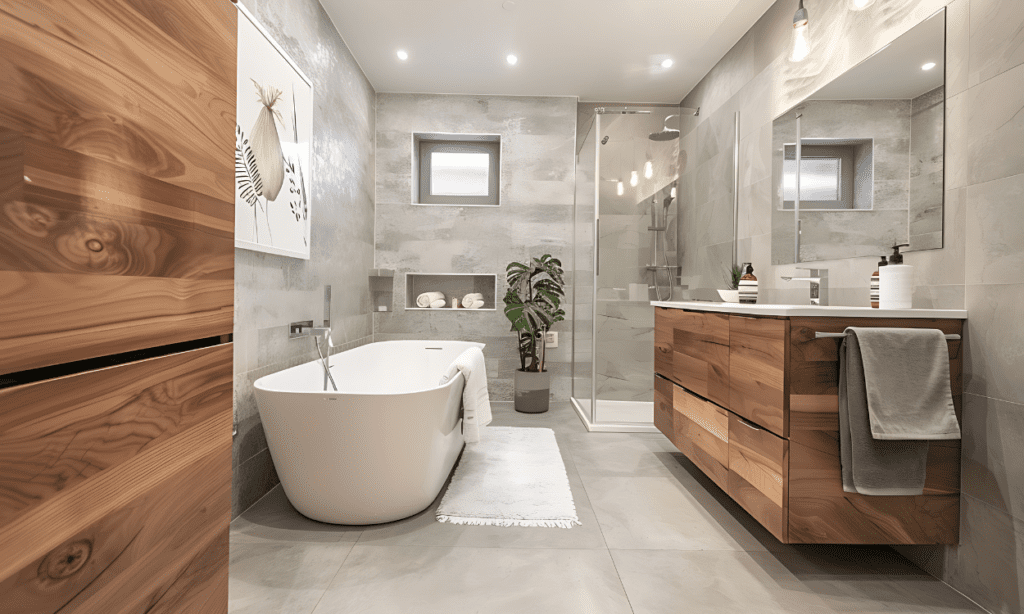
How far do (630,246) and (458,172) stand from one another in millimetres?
1847

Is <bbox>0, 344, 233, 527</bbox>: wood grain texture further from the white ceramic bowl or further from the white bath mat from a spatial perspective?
the white ceramic bowl

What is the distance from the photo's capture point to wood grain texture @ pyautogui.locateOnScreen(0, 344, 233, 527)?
0.35 metres

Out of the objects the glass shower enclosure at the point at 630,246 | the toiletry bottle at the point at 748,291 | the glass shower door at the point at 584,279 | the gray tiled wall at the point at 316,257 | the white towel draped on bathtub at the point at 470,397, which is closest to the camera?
the gray tiled wall at the point at 316,257

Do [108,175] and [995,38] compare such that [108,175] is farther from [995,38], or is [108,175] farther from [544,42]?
[544,42]

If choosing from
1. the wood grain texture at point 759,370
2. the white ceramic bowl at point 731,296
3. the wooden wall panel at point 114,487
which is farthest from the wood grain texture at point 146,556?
the white ceramic bowl at point 731,296

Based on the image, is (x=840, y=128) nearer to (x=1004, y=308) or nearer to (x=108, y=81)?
(x=1004, y=308)

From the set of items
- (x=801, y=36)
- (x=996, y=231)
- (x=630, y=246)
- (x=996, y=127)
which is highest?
(x=801, y=36)

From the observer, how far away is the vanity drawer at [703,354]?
1995mm

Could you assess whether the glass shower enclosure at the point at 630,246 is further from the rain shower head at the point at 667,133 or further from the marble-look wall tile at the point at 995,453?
the marble-look wall tile at the point at 995,453

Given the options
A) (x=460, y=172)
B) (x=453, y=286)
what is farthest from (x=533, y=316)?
(x=460, y=172)

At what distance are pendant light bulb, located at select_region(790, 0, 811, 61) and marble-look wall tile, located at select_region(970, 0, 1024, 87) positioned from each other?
0.78 meters

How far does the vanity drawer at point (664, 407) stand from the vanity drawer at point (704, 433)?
0.06 meters

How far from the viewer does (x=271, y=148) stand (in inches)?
90.4

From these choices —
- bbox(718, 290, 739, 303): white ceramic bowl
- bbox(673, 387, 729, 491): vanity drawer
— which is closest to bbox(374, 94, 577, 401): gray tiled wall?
bbox(718, 290, 739, 303): white ceramic bowl
